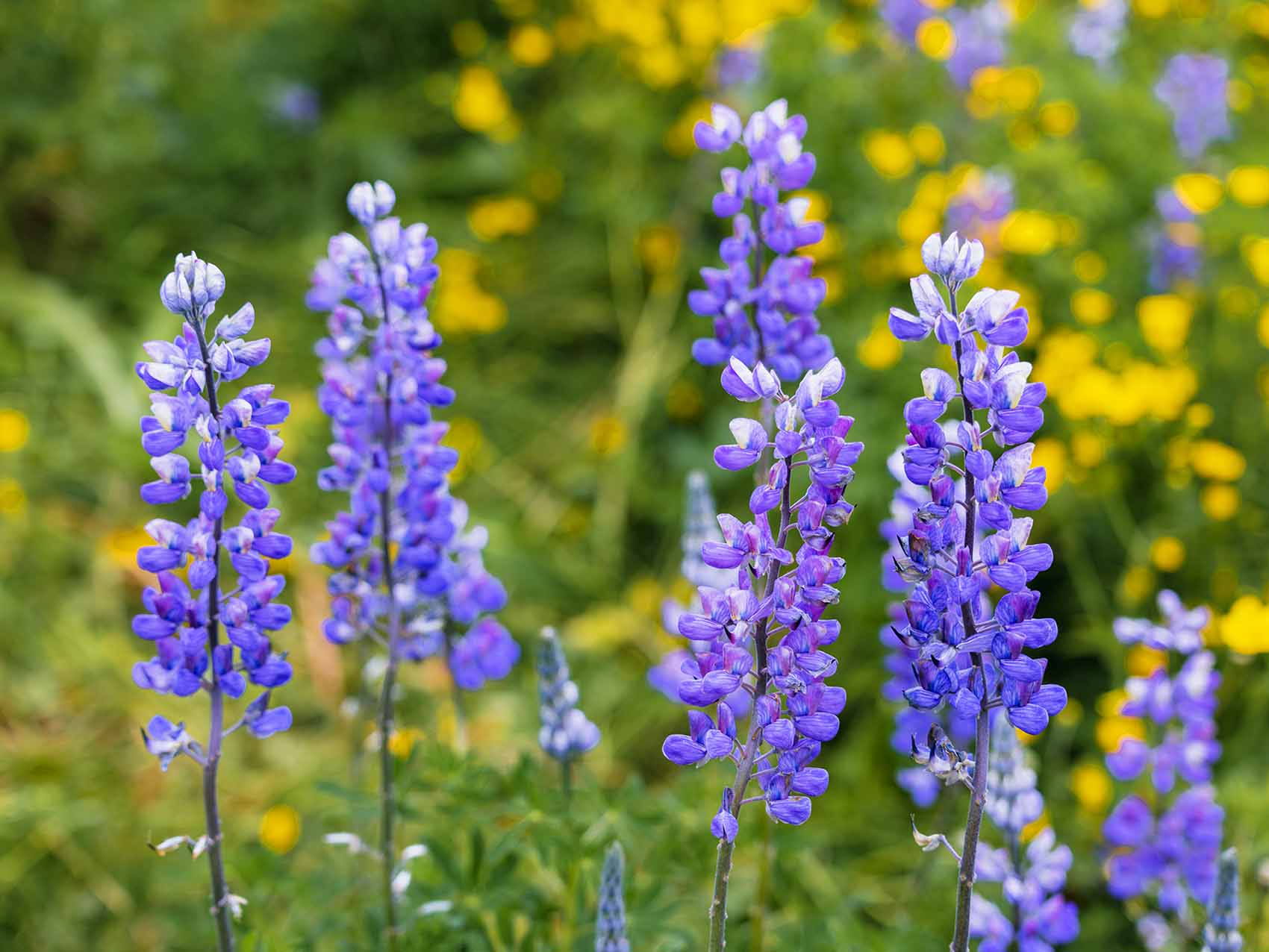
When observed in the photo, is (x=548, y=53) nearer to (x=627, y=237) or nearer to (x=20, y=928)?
(x=627, y=237)

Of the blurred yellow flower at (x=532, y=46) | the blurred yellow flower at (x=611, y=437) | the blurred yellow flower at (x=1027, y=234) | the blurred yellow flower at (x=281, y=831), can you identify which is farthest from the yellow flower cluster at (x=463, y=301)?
the blurred yellow flower at (x=281, y=831)

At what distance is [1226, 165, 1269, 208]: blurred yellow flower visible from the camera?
4.40 m

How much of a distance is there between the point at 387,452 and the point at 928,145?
3204 mm

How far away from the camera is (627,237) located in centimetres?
527

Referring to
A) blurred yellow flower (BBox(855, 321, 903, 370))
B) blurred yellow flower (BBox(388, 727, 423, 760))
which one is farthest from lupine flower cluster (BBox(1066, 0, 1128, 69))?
blurred yellow flower (BBox(388, 727, 423, 760))

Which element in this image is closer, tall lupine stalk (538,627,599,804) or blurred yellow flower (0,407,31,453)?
tall lupine stalk (538,627,599,804)

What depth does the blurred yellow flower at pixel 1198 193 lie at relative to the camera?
14.0 feet

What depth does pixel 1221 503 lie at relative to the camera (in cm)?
360

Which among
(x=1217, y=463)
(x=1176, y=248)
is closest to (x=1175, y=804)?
(x=1217, y=463)

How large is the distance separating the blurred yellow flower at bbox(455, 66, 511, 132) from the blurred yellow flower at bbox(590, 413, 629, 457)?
157 centimetres

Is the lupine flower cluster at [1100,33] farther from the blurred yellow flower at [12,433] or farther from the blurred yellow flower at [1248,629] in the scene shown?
the blurred yellow flower at [12,433]

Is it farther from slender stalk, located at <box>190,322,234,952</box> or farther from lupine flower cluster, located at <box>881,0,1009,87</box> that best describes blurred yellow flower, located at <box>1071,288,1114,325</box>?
slender stalk, located at <box>190,322,234,952</box>

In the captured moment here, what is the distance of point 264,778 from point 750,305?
2.34 m

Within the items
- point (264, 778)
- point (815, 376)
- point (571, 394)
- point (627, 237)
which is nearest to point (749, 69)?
point (627, 237)
